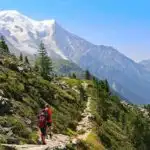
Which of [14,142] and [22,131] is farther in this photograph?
[22,131]

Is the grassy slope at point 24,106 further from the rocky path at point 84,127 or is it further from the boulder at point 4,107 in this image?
the rocky path at point 84,127

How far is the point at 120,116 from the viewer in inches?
4230

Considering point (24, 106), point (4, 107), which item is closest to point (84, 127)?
point (24, 106)

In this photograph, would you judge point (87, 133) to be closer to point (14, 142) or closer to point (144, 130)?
point (14, 142)

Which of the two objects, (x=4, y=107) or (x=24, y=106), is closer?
(x=4, y=107)

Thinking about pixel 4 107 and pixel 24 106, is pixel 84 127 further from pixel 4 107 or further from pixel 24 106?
pixel 4 107

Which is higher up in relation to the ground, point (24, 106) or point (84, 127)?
point (24, 106)

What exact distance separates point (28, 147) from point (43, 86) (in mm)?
37738

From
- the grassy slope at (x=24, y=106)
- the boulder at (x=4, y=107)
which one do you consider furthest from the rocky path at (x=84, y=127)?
the boulder at (x=4, y=107)

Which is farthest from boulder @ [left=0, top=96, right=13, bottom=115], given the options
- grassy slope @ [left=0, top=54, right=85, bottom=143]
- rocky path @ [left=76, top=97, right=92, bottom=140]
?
rocky path @ [left=76, top=97, right=92, bottom=140]

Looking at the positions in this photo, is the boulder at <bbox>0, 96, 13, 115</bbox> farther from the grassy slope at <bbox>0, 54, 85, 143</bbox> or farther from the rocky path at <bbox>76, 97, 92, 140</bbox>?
the rocky path at <bbox>76, 97, 92, 140</bbox>

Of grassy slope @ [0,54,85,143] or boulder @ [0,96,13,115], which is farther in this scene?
boulder @ [0,96,13,115]

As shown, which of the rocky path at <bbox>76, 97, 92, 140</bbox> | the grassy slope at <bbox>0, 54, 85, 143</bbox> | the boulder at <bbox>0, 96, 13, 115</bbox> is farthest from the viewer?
the rocky path at <bbox>76, 97, 92, 140</bbox>

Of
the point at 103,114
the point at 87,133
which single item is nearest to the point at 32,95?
the point at 87,133
